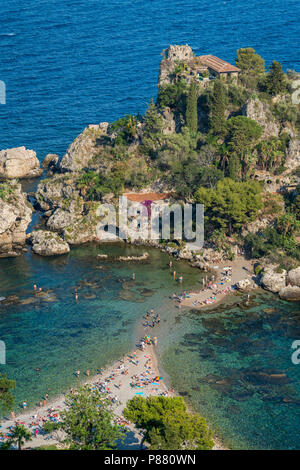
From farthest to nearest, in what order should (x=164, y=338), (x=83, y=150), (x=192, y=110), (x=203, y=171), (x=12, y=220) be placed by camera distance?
(x=83, y=150) → (x=192, y=110) → (x=203, y=171) → (x=12, y=220) → (x=164, y=338)

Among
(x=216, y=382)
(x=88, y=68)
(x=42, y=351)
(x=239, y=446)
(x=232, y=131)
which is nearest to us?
(x=239, y=446)

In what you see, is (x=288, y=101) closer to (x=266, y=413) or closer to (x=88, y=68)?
(x=266, y=413)

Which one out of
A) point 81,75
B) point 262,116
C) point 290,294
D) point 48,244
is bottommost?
point 290,294

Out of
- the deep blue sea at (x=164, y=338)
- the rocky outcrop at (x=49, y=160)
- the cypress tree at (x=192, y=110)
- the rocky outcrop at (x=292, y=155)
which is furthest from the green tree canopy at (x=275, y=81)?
the rocky outcrop at (x=49, y=160)

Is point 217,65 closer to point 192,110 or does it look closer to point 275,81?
point 275,81

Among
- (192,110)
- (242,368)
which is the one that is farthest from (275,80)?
(242,368)

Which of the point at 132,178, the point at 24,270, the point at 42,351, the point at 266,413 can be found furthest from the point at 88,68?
the point at 266,413
